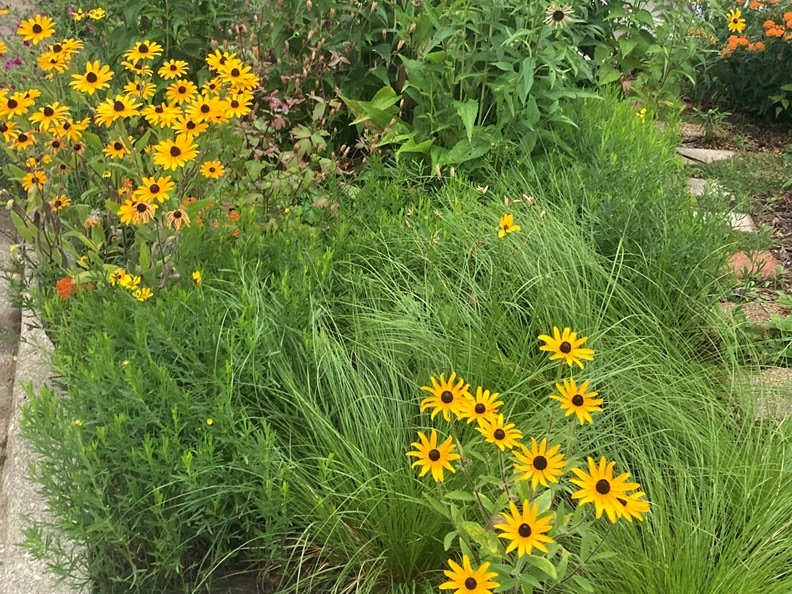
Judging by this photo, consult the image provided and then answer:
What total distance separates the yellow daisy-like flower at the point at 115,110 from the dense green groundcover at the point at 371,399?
0.41 meters

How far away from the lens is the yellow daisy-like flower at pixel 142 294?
207 centimetres

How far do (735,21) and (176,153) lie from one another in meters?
3.70

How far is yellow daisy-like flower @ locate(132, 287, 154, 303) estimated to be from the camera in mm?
2072

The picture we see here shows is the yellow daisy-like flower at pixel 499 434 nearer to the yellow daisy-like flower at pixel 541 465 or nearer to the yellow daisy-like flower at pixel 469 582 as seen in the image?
the yellow daisy-like flower at pixel 541 465

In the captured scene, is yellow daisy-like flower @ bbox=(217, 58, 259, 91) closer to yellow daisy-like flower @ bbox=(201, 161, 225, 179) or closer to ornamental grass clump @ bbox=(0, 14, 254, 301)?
ornamental grass clump @ bbox=(0, 14, 254, 301)

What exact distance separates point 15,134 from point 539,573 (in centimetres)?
191

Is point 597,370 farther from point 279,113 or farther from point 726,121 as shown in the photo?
point 726,121

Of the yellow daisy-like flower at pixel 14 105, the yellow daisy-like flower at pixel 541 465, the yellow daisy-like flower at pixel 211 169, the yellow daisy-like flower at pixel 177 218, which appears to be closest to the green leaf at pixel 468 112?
the yellow daisy-like flower at pixel 211 169

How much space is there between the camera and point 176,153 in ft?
6.99

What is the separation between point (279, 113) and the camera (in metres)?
3.21

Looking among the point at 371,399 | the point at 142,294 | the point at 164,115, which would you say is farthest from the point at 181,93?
the point at 371,399

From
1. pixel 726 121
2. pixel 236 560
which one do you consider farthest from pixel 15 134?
pixel 726 121

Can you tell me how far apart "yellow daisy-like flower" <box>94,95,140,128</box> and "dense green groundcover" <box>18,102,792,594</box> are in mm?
409

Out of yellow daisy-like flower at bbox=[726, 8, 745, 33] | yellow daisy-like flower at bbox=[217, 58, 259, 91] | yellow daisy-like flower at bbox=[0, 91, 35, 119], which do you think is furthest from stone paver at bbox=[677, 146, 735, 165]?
yellow daisy-like flower at bbox=[0, 91, 35, 119]
